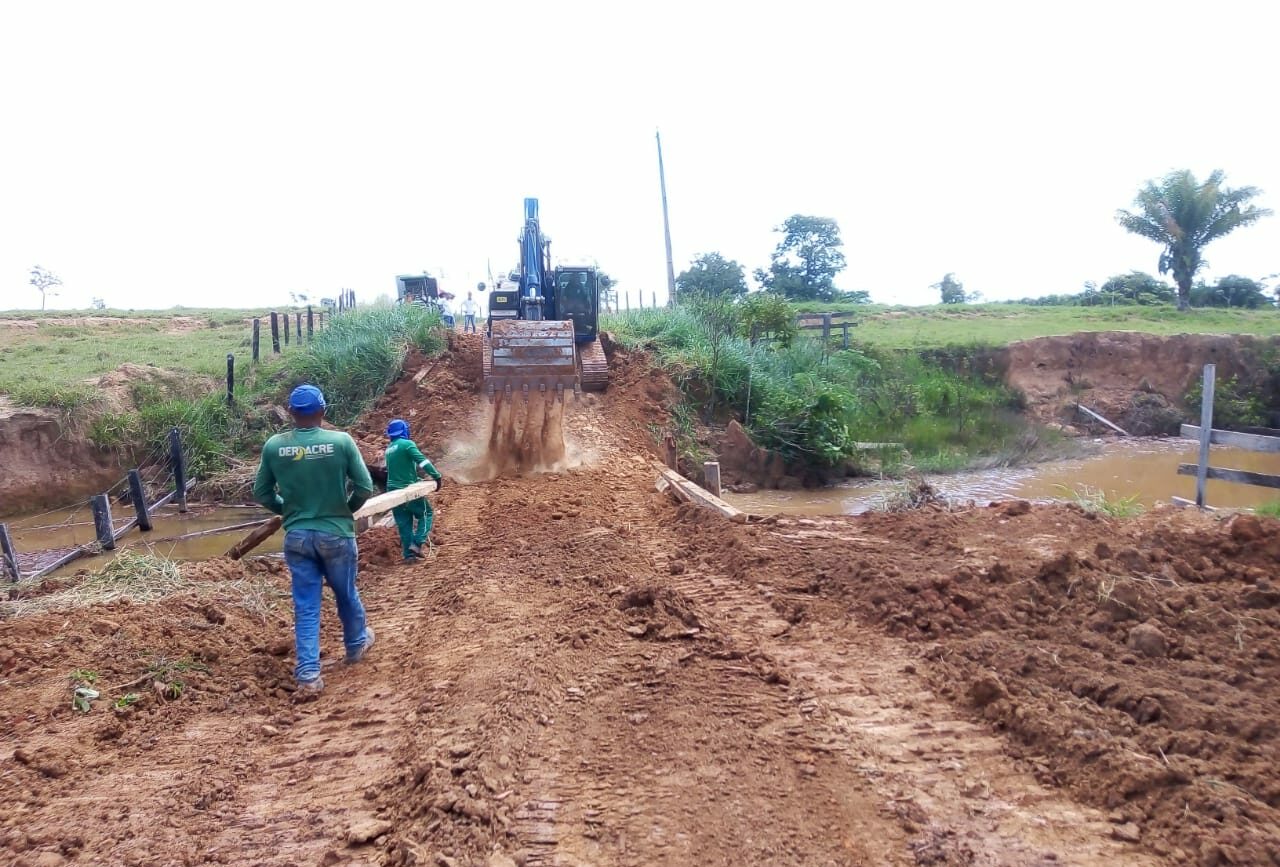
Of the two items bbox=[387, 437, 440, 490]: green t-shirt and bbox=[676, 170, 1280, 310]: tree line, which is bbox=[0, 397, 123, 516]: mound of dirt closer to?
bbox=[387, 437, 440, 490]: green t-shirt

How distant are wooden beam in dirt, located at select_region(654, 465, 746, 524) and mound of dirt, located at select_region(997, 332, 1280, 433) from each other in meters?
16.6

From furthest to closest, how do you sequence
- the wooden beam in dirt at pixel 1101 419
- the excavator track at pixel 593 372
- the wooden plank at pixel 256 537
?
1. the wooden beam in dirt at pixel 1101 419
2. the excavator track at pixel 593 372
3. the wooden plank at pixel 256 537

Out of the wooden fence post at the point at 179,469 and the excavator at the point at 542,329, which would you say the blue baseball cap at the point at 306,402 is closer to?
the excavator at the point at 542,329

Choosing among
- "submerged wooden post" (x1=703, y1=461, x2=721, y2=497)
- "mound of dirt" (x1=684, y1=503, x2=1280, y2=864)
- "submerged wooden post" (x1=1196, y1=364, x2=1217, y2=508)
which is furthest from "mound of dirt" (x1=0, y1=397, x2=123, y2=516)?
"submerged wooden post" (x1=1196, y1=364, x2=1217, y2=508)

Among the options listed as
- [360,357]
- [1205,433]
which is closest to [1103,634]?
[1205,433]

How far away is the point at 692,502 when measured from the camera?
9703mm

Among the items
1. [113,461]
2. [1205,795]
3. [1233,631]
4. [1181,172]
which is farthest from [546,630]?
[1181,172]

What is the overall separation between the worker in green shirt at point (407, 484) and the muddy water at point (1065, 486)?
20.1 ft

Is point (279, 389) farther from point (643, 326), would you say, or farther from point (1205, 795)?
point (1205, 795)

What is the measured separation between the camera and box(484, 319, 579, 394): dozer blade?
44.8ft

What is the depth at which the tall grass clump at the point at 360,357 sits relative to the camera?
56.5ft

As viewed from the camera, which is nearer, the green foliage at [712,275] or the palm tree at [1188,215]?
the palm tree at [1188,215]

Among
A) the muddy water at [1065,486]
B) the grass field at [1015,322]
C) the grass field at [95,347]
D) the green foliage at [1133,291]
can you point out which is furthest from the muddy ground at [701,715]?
the green foliage at [1133,291]

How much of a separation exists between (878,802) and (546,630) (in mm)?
2801
